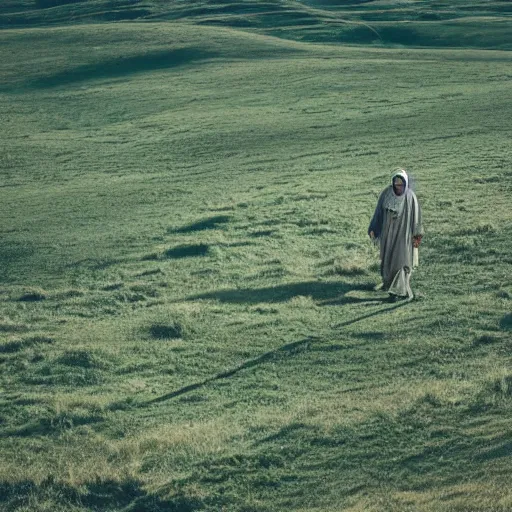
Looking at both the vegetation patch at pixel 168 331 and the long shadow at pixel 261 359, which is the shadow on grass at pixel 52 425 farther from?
the vegetation patch at pixel 168 331

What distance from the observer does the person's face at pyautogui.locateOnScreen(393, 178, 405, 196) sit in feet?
49.7

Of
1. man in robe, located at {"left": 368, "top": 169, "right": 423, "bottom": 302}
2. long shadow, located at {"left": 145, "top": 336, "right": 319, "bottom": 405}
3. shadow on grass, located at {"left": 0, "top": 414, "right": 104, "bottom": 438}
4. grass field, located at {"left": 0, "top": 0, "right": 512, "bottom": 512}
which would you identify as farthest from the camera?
man in robe, located at {"left": 368, "top": 169, "right": 423, "bottom": 302}

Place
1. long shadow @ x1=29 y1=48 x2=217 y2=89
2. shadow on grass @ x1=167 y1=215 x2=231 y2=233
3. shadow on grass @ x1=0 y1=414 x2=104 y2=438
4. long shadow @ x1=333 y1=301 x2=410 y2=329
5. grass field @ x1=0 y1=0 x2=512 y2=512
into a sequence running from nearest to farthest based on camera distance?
grass field @ x1=0 y1=0 x2=512 y2=512
shadow on grass @ x1=0 y1=414 x2=104 y2=438
long shadow @ x1=333 y1=301 x2=410 y2=329
shadow on grass @ x1=167 y1=215 x2=231 y2=233
long shadow @ x1=29 y1=48 x2=217 y2=89

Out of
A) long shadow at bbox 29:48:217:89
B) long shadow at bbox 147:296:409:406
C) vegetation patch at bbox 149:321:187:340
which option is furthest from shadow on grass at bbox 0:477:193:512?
long shadow at bbox 29:48:217:89

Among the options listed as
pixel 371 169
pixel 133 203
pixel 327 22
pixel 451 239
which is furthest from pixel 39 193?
pixel 327 22

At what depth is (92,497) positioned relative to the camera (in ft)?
30.3

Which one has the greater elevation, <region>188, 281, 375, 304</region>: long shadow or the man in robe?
Answer: the man in robe

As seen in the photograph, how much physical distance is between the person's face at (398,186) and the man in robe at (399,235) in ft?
0.07

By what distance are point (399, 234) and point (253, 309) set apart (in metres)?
2.91

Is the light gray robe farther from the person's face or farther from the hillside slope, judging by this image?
the hillside slope

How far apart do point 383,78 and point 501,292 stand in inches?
1379

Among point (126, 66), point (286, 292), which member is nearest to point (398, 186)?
point (286, 292)

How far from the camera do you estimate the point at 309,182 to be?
27859mm

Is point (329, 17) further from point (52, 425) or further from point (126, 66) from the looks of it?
point (52, 425)
